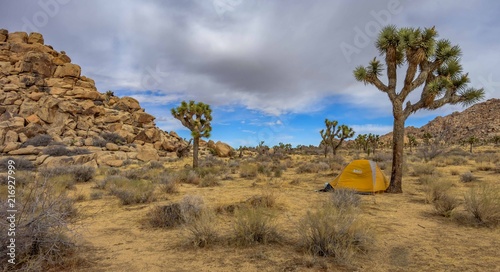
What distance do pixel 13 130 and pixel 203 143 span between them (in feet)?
92.4

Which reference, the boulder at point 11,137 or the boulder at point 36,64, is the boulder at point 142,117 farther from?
the boulder at point 11,137

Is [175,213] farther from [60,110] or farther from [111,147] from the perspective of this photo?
[60,110]

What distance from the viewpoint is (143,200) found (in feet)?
29.4

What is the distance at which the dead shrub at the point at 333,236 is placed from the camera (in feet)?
14.0

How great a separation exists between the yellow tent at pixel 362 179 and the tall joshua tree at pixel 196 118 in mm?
11275

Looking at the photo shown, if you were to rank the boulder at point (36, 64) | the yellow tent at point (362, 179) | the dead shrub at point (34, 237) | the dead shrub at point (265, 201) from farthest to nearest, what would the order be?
the boulder at point (36, 64)
the yellow tent at point (362, 179)
the dead shrub at point (265, 201)
the dead shrub at point (34, 237)

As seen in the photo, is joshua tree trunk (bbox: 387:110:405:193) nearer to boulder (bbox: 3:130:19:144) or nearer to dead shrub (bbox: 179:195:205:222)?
dead shrub (bbox: 179:195:205:222)

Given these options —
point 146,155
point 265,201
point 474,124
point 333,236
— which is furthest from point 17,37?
point 474,124

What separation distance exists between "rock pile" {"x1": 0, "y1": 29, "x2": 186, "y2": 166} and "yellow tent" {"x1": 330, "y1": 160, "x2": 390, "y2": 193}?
69.2 ft

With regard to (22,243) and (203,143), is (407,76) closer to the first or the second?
(22,243)

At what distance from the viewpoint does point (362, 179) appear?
10.9 meters

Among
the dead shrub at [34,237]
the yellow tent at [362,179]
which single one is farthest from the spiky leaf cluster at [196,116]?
the dead shrub at [34,237]

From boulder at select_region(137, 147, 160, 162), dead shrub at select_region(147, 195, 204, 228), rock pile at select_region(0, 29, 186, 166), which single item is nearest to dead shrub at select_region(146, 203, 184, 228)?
dead shrub at select_region(147, 195, 204, 228)

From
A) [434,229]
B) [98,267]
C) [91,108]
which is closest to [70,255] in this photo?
[98,267]
